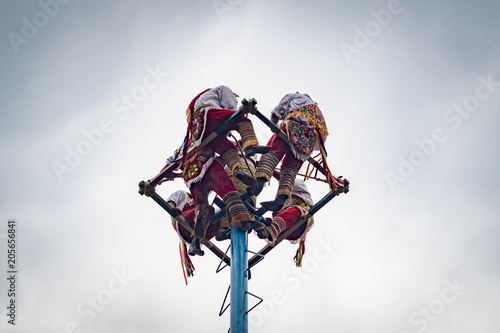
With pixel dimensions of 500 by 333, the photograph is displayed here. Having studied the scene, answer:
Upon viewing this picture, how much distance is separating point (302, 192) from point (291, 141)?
150cm

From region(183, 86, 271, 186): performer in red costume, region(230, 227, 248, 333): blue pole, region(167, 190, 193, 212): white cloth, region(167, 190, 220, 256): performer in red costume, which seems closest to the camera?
region(230, 227, 248, 333): blue pole

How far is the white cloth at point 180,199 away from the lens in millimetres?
10172

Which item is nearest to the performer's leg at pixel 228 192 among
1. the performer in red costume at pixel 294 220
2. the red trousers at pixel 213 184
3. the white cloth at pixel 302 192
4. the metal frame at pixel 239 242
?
the red trousers at pixel 213 184

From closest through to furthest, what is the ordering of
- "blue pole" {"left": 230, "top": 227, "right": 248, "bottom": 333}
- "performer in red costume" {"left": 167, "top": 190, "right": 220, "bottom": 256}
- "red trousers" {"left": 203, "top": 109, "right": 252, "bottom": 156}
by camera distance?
"blue pole" {"left": 230, "top": 227, "right": 248, "bottom": 333} → "red trousers" {"left": 203, "top": 109, "right": 252, "bottom": 156} → "performer in red costume" {"left": 167, "top": 190, "right": 220, "bottom": 256}

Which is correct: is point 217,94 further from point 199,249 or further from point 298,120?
point 199,249

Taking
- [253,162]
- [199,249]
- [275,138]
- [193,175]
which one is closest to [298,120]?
[275,138]

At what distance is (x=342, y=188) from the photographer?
9188 mm

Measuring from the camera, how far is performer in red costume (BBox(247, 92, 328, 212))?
351 inches

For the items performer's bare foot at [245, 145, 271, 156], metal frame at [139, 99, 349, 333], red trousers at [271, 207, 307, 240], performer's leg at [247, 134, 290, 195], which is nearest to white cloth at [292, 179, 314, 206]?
red trousers at [271, 207, 307, 240]

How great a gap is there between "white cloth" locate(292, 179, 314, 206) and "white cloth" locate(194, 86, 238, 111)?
195cm

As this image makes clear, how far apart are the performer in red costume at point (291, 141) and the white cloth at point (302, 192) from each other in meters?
1.01

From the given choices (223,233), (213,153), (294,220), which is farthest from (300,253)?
(213,153)

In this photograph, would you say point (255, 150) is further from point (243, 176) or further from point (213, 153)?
point (213, 153)

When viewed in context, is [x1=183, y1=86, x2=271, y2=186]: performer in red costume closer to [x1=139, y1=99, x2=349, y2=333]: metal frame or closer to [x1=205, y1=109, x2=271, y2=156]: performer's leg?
[x1=205, y1=109, x2=271, y2=156]: performer's leg
